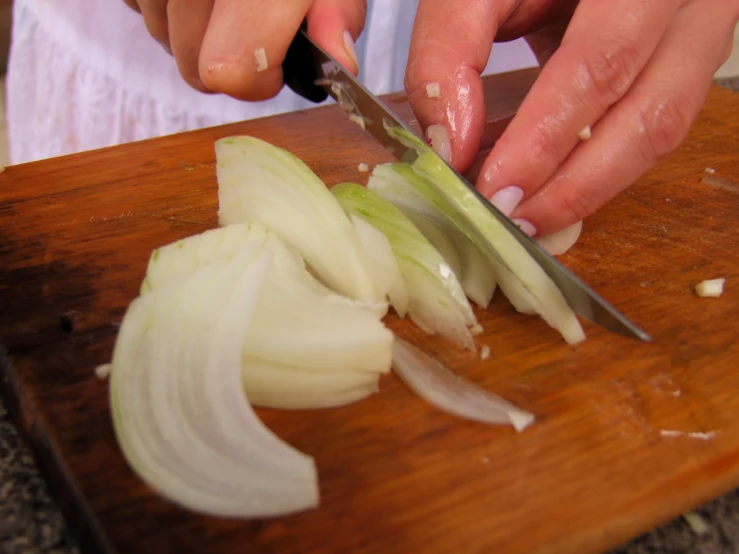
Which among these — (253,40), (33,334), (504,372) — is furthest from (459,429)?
(253,40)

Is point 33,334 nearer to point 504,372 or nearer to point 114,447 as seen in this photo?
point 114,447

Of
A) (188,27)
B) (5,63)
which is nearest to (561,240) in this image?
(188,27)

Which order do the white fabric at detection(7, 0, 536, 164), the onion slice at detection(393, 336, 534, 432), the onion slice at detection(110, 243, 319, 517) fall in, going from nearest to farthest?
the onion slice at detection(110, 243, 319, 517) → the onion slice at detection(393, 336, 534, 432) → the white fabric at detection(7, 0, 536, 164)

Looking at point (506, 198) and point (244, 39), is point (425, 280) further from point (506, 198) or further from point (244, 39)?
point (244, 39)

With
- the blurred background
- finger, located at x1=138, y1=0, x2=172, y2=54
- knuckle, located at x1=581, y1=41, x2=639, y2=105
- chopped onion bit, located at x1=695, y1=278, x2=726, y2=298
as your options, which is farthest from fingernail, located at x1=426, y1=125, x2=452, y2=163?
the blurred background

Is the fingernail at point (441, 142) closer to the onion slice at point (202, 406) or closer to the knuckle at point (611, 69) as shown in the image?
the knuckle at point (611, 69)

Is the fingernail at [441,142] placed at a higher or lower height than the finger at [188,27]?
higher

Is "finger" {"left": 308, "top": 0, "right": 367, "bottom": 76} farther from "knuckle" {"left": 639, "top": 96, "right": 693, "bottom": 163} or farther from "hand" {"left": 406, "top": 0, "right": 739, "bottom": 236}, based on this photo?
"knuckle" {"left": 639, "top": 96, "right": 693, "bottom": 163}

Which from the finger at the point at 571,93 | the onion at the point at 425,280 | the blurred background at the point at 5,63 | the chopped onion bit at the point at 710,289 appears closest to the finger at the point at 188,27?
the onion at the point at 425,280
